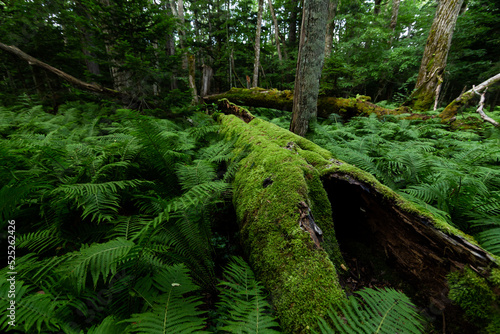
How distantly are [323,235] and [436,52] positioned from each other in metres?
8.46

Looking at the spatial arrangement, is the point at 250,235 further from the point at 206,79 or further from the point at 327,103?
the point at 206,79

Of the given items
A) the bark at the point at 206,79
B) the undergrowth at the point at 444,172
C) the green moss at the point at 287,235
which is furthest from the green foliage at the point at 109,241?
the bark at the point at 206,79

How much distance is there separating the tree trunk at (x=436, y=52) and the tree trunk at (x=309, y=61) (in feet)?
16.6

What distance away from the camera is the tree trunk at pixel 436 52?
5.88 metres

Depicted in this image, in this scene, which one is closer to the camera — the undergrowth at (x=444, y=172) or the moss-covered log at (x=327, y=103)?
the undergrowth at (x=444, y=172)

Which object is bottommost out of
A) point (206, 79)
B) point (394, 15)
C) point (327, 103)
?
point (327, 103)

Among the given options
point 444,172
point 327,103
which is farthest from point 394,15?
point 444,172

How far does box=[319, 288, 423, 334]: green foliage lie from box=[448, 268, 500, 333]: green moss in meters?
0.39

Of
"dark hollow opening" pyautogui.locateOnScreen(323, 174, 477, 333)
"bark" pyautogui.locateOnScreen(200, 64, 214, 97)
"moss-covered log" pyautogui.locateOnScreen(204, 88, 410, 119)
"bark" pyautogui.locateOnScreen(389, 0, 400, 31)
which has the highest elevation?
"bark" pyautogui.locateOnScreen(389, 0, 400, 31)

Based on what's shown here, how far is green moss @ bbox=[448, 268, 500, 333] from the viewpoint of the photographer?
1.04 metres

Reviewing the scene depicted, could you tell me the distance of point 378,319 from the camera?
968mm

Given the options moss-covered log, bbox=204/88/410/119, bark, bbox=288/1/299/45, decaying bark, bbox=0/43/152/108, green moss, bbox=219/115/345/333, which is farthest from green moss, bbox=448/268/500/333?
bark, bbox=288/1/299/45

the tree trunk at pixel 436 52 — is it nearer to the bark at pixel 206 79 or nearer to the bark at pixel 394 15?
the bark at pixel 394 15

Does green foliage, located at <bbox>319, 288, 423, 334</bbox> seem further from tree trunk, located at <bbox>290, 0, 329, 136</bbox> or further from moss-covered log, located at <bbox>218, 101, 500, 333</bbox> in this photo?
tree trunk, located at <bbox>290, 0, 329, 136</bbox>
